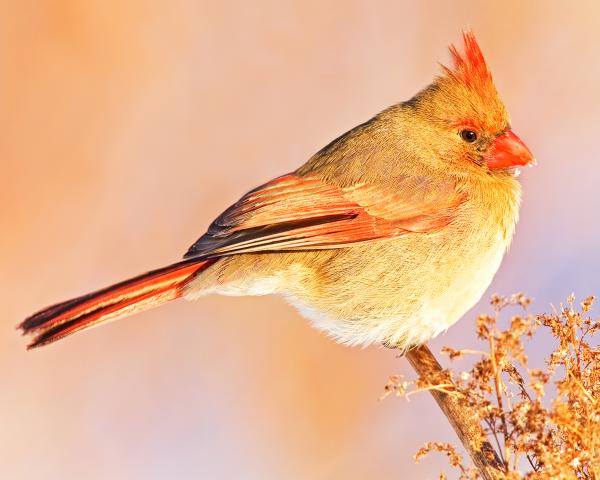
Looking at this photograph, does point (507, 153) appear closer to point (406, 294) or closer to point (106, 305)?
point (406, 294)

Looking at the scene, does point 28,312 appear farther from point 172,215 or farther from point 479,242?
point 479,242

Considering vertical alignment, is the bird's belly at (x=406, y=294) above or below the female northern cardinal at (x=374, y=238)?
below

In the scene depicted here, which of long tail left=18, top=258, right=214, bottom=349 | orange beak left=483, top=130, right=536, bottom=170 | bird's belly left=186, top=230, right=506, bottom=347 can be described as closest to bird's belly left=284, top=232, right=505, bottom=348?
bird's belly left=186, top=230, right=506, bottom=347

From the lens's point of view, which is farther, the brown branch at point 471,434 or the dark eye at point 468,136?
the dark eye at point 468,136

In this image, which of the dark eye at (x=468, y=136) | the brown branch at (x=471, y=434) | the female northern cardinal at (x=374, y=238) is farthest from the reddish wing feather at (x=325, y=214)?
the brown branch at (x=471, y=434)

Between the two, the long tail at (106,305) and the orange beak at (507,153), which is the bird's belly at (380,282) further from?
the orange beak at (507,153)

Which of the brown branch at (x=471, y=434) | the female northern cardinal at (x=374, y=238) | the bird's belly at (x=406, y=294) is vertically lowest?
the brown branch at (x=471, y=434)

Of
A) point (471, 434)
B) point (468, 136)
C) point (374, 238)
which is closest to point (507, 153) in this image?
point (468, 136)
